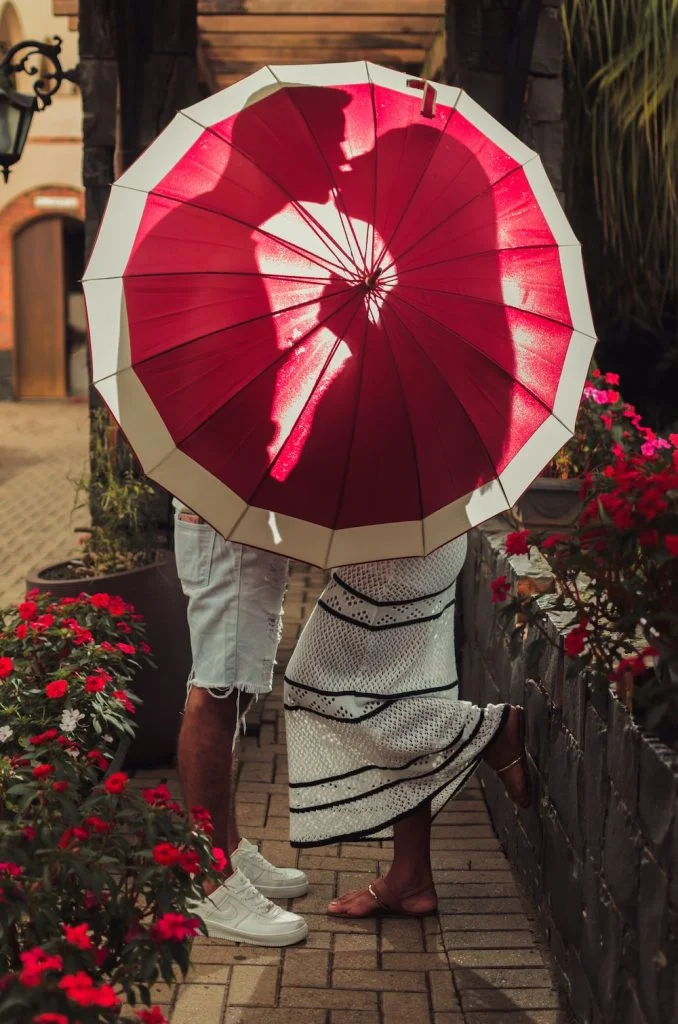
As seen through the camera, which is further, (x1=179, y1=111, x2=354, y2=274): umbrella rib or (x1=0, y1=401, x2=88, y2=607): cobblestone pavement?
(x1=0, y1=401, x2=88, y2=607): cobblestone pavement

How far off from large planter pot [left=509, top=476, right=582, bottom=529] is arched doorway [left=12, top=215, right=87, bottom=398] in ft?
61.4

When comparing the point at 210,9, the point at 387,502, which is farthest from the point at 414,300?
the point at 210,9

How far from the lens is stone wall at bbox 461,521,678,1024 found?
2178mm

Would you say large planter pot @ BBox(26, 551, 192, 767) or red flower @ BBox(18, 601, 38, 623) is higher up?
red flower @ BBox(18, 601, 38, 623)

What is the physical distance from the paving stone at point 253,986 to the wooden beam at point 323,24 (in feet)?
15.8

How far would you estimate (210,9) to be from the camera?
6203 millimetres

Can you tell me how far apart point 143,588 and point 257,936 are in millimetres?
1433

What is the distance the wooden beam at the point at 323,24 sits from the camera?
6.61m

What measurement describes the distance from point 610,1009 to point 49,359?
71.6 ft

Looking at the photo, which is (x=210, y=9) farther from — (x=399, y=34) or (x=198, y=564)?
(x=198, y=564)

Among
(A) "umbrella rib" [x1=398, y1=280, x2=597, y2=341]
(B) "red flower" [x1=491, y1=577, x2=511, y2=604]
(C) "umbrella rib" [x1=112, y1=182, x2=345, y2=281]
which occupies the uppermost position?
(C) "umbrella rib" [x1=112, y1=182, x2=345, y2=281]

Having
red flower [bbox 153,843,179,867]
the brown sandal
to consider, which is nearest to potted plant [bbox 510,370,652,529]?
the brown sandal

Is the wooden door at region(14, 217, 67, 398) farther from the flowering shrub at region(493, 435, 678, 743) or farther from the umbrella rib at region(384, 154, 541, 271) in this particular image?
the flowering shrub at region(493, 435, 678, 743)

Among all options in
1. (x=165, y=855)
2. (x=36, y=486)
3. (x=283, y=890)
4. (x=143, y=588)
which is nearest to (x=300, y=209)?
(x=165, y=855)
